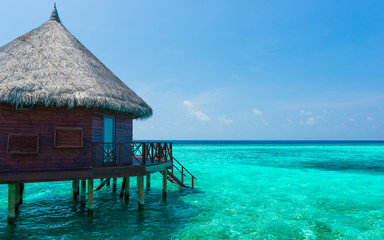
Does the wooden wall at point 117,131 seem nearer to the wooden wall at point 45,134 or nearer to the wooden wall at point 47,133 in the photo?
the wooden wall at point 47,133

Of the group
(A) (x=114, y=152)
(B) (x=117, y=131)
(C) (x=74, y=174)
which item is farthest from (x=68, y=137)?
(B) (x=117, y=131)

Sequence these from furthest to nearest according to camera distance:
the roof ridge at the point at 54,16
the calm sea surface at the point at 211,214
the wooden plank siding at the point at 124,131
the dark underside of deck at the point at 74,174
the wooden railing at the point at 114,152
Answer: the roof ridge at the point at 54,16 → the wooden plank siding at the point at 124,131 → the wooden railing at the point at 114,152 → the calm sea surface at the point at 211,214 → the dark underside of deck at the point at 74,174

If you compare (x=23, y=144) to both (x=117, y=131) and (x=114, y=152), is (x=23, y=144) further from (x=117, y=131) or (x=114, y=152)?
(x=117, y=131)

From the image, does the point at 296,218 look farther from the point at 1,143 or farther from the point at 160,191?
the point at 1,143

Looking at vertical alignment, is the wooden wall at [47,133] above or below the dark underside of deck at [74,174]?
above

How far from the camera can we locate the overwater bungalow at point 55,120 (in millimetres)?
9680

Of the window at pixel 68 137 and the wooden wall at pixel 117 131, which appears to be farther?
the wooden wall at pixel 117 131

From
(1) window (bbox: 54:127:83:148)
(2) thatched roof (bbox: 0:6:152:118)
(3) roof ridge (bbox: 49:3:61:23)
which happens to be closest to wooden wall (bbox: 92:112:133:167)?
(1) window (bbox: 54:127:83:148)

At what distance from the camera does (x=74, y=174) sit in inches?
397

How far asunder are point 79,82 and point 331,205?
14.4 m

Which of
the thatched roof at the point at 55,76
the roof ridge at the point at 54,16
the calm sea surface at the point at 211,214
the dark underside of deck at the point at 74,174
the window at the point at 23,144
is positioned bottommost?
the calm sea surface at the point at 211,214

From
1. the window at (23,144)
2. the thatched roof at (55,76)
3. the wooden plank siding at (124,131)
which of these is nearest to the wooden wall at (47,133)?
the window at (23,144)

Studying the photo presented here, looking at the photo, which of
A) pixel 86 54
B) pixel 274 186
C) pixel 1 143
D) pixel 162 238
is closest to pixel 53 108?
pixel 1 143

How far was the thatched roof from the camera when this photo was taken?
9734mm
